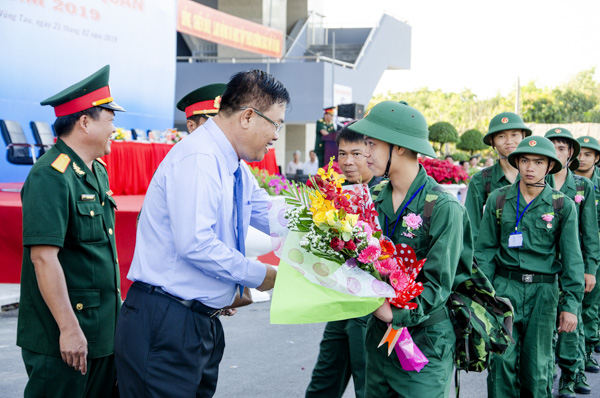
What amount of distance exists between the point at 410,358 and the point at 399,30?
30.7 m

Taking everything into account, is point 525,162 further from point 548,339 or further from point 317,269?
point 317,269

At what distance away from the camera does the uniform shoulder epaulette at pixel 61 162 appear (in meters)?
2.74

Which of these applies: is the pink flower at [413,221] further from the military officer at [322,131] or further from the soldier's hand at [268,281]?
the military officer at [322,131]

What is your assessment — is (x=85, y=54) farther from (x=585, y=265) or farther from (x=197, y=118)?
(x=585, y=265)

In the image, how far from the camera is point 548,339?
4.18m

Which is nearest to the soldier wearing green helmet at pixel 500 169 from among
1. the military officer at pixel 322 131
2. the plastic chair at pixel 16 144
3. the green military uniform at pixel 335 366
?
the green military uniform at pixel 335 366

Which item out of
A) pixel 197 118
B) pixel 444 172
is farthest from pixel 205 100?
pixel 444 172

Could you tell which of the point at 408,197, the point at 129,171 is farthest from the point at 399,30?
the point at 408,197

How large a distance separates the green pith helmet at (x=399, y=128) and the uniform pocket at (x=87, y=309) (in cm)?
142

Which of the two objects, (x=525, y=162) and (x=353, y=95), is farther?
(x=353, y=95)

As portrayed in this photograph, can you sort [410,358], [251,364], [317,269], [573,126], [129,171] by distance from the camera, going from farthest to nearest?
[573,126] < [129,171] < [251,364] < [410,358] < [317,269]

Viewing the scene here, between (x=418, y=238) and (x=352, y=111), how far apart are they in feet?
41.5

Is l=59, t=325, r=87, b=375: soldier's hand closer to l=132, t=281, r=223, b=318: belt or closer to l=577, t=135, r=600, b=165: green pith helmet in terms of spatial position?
l=132, t=281, r=223, b=318: belt

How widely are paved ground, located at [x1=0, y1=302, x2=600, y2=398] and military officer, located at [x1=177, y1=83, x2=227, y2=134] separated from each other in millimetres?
2061
